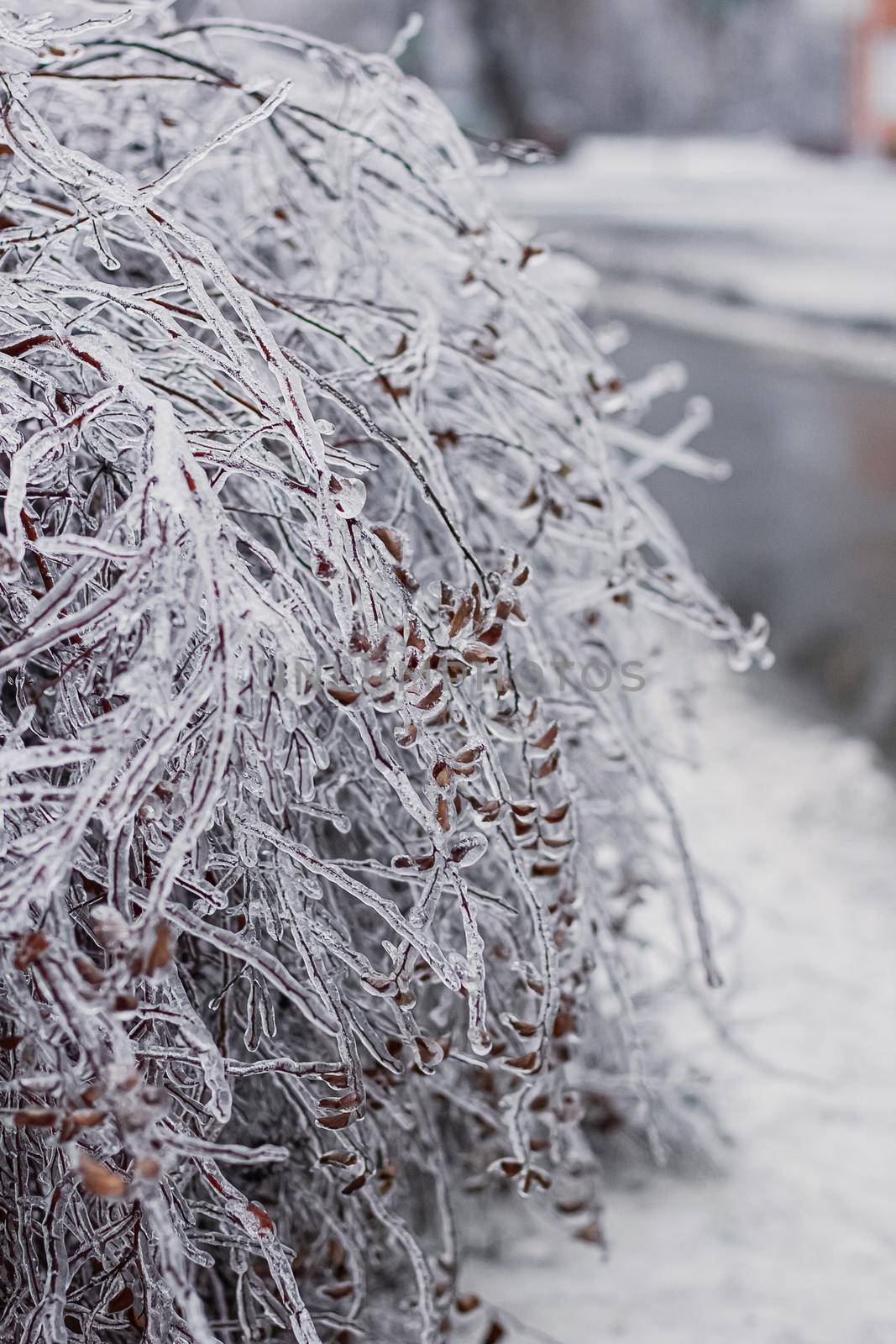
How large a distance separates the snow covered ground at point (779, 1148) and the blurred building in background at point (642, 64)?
15858mm

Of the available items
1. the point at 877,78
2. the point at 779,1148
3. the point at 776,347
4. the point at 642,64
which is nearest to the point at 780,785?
the point at 779,1148

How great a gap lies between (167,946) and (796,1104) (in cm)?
170

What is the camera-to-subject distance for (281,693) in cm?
101

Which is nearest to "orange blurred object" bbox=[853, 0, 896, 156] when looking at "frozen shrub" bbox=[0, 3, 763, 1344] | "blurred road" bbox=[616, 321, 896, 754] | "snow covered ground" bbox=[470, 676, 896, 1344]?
"blurred road" bbox=[616, 321, 896, 754]

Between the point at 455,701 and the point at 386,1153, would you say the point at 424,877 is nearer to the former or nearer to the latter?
the point at 455,701

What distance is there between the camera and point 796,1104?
225 cm

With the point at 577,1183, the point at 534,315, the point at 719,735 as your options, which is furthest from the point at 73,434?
the point at 719,735

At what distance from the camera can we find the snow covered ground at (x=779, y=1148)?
1.83 m

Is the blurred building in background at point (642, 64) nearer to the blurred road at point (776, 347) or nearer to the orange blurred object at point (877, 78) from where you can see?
the orange blurred object at point (877, 78)

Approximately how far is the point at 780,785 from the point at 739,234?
12219 millimetres

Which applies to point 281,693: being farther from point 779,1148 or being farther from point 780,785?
point 780,785

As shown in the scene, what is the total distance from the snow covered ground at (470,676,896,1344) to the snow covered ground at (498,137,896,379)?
4.39m

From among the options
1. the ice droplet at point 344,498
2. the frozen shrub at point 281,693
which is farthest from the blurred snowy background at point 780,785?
the ice droplet at point 344,498

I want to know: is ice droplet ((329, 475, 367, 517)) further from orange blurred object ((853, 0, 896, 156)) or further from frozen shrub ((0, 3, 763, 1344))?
orange blurred object ((853, 0, 896, 156))
